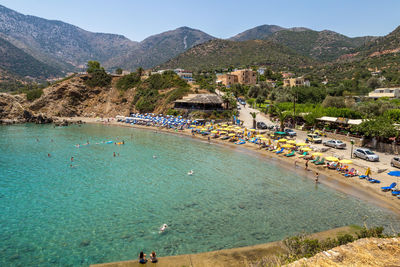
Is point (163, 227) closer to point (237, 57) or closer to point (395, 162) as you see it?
point (395, 162)

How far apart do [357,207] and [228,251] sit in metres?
11.5

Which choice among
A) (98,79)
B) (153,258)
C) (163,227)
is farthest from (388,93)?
(98,79)

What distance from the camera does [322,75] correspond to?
112 meters

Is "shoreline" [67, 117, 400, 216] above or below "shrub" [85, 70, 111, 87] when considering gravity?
below

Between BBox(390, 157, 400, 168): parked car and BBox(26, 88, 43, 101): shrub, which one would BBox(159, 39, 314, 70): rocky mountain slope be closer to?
BBox(26, 88, 43, 101): shrub

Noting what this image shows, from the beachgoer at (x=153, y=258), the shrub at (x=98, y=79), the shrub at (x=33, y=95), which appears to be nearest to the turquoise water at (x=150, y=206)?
the beachgoer at (x=153, y=258)

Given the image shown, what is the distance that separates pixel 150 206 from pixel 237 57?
146385 millimetres

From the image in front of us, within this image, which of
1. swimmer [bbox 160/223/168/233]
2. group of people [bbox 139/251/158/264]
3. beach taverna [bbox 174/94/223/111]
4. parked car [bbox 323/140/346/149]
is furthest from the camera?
beach taverna [bbox 174/94/223/111]

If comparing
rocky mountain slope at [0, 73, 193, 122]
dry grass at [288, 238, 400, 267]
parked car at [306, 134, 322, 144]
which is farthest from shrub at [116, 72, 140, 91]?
dry grass at [288, 238, 400, 267]

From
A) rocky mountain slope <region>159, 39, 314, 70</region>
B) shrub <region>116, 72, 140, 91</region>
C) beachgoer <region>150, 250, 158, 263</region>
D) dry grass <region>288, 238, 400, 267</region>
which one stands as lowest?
beachgoer <region>150, 250, 158, 263</region>

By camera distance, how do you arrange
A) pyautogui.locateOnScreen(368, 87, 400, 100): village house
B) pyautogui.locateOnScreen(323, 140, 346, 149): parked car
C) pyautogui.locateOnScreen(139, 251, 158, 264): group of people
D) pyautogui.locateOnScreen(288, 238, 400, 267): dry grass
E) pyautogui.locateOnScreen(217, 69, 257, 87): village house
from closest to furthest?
pyautogui.locateOnScreen(288, 238, 400, 267): dry grass
pyautogui.locateOnScreen(139, 251, 158, 264): group of people
pyautogui.locateOnScreen(323, 140, 346, 149): parked car
pyautogui.locateOnScreen(368, 87, 400, 100): village house
pyautogui.locateOnScreen(217, 69, 257, 87): village house

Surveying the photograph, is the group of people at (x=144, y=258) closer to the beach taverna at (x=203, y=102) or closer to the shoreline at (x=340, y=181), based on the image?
the shoreline at (x=340, y=181)

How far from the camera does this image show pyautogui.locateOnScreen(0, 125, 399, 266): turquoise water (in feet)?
47.3

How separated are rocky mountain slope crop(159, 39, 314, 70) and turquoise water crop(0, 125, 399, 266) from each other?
116168mm
